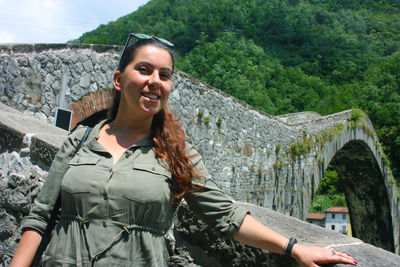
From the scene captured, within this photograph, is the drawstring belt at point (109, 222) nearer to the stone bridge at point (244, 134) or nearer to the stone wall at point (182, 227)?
the stone wall at point (182, 227)

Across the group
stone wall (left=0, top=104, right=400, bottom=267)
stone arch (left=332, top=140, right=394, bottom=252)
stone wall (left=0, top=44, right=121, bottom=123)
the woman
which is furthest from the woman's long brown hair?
stone arch (left=332, top=140, right=394, bottom=252)

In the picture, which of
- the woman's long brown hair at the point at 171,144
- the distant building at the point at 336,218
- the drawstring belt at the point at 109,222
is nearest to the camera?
the drawstring belt at the point at 109,222

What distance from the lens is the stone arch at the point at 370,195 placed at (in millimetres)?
16922

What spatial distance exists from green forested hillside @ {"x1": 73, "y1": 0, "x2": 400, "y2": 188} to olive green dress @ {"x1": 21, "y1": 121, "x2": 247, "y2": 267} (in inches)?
859

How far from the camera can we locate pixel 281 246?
1365 mm

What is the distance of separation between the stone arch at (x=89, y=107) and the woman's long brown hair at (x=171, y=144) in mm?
4298

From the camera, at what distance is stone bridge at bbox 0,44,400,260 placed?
212 inches

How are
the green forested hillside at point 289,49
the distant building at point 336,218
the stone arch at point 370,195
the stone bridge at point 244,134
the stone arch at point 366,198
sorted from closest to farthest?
1. the stone bridge at point 244,134
2. the stone arch at point 370,195
3. the stone arch at point 366,198
4. the green forested hillside at point 289,49
5. the distant building at point 336,218

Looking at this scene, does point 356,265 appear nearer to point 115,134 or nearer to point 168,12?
point 115,134

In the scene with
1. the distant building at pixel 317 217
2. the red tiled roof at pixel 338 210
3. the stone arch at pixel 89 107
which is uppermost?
the stone arch at pixel 89 107

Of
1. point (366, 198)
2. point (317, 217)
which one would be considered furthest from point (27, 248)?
point (317, 217)

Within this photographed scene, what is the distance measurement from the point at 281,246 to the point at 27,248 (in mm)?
898

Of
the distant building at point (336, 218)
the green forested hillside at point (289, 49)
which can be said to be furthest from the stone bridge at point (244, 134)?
the distant building at point (336, 218)

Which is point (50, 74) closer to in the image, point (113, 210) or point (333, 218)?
point (113, 210)
